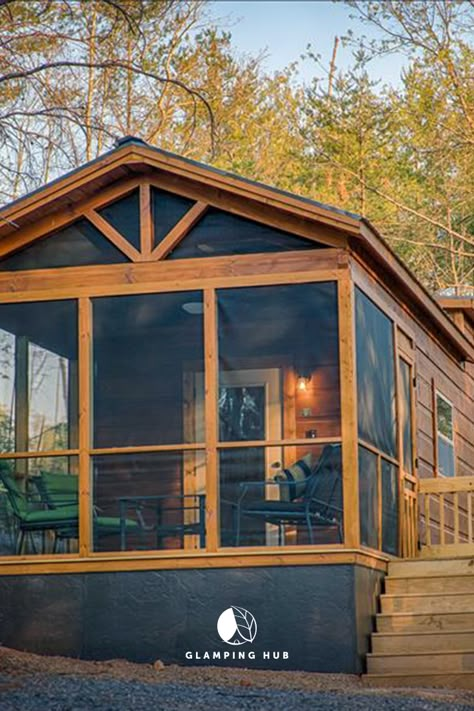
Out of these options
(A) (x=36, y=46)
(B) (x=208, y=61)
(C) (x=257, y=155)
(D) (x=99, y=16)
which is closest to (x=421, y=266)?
(C) (x=257, y=155)

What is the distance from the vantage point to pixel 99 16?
2105 centimetres

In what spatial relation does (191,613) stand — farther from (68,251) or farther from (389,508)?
(68,251)

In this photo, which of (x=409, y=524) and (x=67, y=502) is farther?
(x=409, y=524)

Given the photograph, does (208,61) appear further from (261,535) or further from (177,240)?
(261,535)

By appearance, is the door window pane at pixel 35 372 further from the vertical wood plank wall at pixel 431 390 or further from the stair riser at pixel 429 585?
the stair riser at pixel 429 585

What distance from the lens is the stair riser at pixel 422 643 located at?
9.20 m

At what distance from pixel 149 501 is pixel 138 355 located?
120 centimetres

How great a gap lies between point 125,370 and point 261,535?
1.77 metres

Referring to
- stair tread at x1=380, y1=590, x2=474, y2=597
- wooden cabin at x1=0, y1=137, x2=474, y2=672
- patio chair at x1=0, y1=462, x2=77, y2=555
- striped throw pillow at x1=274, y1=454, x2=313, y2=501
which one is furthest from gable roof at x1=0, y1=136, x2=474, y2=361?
stair tread at x1=380, y1=590, x2=474, y2=597

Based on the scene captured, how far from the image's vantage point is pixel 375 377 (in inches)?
405

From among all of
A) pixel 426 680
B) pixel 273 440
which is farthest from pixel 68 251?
pixel 426 680

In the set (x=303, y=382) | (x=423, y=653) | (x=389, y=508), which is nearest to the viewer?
(x=423, y=653)

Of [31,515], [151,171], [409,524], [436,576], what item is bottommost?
[436,576]

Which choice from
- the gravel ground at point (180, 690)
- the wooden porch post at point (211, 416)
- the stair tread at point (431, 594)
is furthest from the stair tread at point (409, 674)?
the wooden porch post at point (211, 416)
